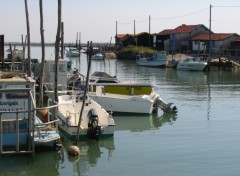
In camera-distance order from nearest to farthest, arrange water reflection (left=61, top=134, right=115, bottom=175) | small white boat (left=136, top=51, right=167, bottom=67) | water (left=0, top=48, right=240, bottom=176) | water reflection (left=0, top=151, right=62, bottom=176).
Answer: water reflection (left=0, top=151, right=62, bottom=176), water (left=0, top=48, right=240, bottom=176), water reflection (left=61, top=134, right=115, bottom=175), small white boat (left=136, top=51, right=167, bottom=67)

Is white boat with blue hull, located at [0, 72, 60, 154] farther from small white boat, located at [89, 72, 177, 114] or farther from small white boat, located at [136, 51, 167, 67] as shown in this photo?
small white boat, located at [136, 51, 167, 67]

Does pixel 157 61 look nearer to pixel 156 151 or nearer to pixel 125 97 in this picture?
pixel 125 97

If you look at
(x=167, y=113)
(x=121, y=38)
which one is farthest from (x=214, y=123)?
(x=121, y=38)

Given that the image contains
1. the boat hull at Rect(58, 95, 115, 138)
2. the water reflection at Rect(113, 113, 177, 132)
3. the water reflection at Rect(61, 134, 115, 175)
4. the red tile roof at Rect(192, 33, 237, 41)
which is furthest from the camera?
the red tile roof at Rect(192, 33, 237, 41)

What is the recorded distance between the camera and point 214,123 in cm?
2311

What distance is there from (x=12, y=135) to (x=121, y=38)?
102 m

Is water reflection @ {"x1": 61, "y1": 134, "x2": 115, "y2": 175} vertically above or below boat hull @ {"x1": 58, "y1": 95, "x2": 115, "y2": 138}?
below

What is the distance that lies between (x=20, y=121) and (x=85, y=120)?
515 centimetres

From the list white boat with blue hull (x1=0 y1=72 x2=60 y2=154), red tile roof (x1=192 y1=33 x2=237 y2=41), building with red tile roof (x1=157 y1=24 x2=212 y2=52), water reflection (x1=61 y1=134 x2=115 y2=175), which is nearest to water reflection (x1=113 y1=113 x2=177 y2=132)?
water reflection (x1=61 y1=134 x2=115 y2=175)

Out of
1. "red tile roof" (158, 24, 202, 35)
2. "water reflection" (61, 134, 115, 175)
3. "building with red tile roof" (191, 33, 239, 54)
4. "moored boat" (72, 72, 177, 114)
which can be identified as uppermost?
"red tile roof" (158, 24, 202, 35)

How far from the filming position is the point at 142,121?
23406 millimetres

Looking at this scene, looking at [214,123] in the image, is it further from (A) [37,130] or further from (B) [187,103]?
(A) [37,130]

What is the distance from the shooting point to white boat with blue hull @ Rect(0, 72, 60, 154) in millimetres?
14457

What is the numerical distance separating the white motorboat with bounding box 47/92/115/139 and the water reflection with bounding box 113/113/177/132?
1.88m
